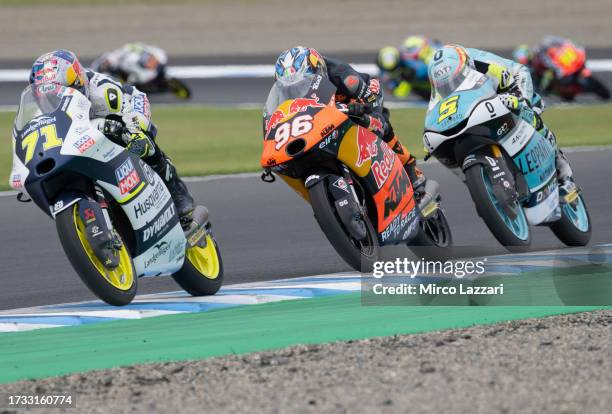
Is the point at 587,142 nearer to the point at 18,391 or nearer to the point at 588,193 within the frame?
the point at 588,193

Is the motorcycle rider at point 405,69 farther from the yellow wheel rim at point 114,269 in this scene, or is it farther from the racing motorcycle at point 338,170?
the yellow wheel rim at point 114,269

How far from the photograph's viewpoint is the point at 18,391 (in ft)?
16.8

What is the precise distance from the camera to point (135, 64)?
2053cm

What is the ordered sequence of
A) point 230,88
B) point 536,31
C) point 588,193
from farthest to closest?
point 536,31 < point 230,88 < point 588,193

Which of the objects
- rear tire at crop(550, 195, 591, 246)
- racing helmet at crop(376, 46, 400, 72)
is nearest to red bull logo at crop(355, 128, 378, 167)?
rear tire at crop(550, 195, 591, 246)


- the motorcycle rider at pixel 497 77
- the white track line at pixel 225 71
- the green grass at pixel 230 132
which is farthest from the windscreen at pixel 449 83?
the white track line at pixel 225 71

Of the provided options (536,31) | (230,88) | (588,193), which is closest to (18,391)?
(588,193)

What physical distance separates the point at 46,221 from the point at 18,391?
5.31 metres

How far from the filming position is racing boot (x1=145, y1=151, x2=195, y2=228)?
25.0 feet

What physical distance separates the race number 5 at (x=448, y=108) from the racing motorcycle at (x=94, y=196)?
1925 millimetres

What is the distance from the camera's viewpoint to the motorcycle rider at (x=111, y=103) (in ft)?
23.5

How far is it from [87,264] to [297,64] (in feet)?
6.43

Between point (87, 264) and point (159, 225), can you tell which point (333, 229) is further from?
point (87, 264)

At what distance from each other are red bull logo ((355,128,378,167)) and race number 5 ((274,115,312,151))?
44 centimetres
